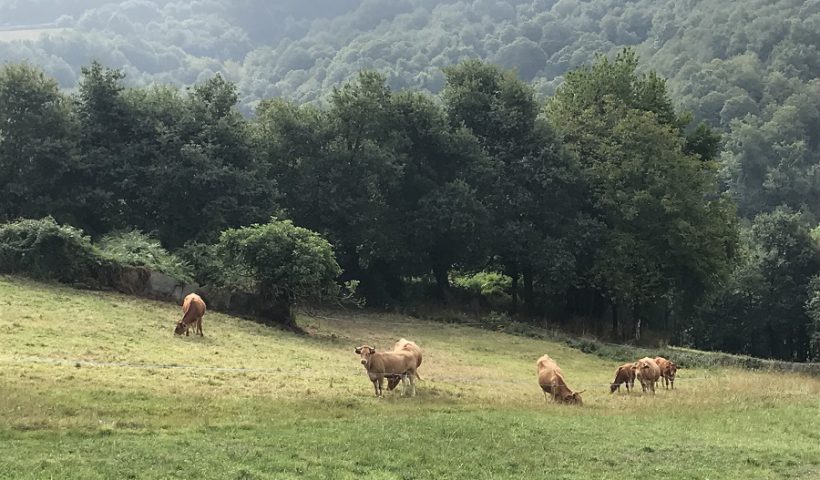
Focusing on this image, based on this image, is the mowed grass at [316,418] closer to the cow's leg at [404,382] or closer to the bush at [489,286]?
the cow's leg at [404,382]

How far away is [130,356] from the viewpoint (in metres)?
22.4

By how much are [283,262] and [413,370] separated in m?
13.9

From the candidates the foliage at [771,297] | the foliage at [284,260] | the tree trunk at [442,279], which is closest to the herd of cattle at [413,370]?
the foliage at [284,260]

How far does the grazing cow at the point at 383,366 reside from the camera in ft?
67.4

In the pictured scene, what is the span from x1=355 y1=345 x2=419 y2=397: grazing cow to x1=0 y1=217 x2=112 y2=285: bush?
19.1 meters

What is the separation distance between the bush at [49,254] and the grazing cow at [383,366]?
Result: 19.1 metres

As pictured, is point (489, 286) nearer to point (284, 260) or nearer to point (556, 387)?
point (284, 260)

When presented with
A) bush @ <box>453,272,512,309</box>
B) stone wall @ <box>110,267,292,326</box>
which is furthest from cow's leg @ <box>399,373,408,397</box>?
bush @ <box>453,272,512,309</box>

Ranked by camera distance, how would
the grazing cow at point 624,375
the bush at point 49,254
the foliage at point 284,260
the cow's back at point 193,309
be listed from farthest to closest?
1. the bush at point 49,254
2. the foliage at point 284,260
3. the cow's back at point 193,309
4. the grazing cow at point 624,375

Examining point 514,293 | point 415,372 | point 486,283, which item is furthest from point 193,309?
point 486,283

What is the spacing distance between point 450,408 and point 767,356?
4870cm

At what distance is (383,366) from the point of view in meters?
20.5

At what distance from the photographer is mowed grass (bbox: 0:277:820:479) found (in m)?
14.0

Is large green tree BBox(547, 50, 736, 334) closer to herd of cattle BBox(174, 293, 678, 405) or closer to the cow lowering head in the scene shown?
herd of cattle BBox(174, 293, 678, 405)
